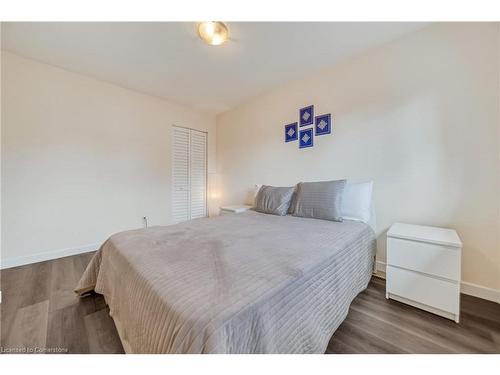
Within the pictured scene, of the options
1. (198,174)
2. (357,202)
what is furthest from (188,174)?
(357,202)

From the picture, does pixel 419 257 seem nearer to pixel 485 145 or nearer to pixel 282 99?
pixel 485 145

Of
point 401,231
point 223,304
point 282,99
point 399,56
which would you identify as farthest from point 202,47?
point 401,231

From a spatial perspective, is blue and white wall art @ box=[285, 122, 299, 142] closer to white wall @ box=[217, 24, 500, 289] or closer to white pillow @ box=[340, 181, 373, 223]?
white wall @ box=[217, 24, 500, 289]

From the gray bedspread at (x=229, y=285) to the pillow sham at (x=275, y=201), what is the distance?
70 centimetres

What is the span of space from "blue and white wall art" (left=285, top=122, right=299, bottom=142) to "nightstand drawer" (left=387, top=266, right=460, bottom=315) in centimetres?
195

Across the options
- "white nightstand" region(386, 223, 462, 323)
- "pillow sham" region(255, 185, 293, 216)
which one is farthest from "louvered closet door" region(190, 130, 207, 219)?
"white nightstand" region(386, 223, 462, 323)

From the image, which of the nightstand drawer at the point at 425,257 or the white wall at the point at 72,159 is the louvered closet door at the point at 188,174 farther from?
the nightstand drawer at the point at 425,257

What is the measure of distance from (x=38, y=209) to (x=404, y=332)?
3.88m

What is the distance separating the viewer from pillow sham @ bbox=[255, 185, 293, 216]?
8.00 feet

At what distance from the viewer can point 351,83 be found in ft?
7.63

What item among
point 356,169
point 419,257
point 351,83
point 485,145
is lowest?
point 419,257

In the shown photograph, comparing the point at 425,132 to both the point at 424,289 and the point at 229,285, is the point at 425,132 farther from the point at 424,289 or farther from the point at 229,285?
the point at 229,285

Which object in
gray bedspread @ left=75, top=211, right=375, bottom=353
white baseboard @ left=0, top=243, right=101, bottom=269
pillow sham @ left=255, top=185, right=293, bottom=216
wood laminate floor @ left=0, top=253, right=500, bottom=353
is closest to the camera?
gray bedspread @ left=75, top=211, right=375, bottom=353

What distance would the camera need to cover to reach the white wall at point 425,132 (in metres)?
1.60
